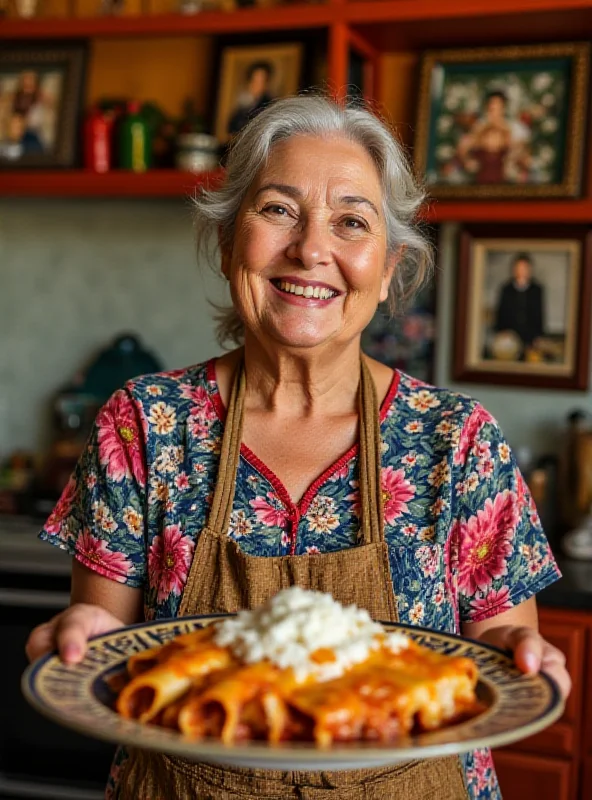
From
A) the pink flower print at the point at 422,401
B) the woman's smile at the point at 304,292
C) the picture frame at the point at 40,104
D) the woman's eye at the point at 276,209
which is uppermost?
the picture frame at the point at 40,104

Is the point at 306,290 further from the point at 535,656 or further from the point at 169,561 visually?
the point at 535,656

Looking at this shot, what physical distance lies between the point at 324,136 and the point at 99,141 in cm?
184

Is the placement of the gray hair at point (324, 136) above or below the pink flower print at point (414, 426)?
above

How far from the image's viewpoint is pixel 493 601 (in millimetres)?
1454

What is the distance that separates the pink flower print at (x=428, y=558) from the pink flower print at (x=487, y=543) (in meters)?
0.05

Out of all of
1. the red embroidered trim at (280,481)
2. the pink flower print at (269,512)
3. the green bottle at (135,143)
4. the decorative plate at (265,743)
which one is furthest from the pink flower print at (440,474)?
the green bottle at (135,143)

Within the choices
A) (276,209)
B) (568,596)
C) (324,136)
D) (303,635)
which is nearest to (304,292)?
(276,209)

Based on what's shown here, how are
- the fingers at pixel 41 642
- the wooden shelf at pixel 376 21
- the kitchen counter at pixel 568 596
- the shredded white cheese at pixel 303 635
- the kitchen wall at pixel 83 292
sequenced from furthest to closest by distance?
the kitchen wall at pixel 83 292
the wooden shelf at pixel 376 21
the kitchen counter at pixel 568 596
the fingers at pixel 41 642
the shredded white cheese at pixel 303 635

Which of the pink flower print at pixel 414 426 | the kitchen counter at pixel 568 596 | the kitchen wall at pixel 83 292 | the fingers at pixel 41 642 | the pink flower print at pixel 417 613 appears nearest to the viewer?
the fingers at pixel 41 642

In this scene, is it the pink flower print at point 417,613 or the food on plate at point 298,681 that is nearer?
the food on plate at point 298,681

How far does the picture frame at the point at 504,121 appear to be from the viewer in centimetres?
289

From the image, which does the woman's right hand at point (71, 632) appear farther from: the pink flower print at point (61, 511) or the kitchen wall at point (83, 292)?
the kitchen wall at point (83, 292)

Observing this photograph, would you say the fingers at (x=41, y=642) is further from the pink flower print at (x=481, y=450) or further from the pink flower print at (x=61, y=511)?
the pink flower print at (x=481, y=450)

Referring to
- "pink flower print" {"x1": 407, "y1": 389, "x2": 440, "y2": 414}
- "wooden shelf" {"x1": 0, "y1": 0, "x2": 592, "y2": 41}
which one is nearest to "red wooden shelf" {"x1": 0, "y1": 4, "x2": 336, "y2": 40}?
"wooden shelf" {"x1": 0, "y1": 0, "x2": 592, "y2": 41}
